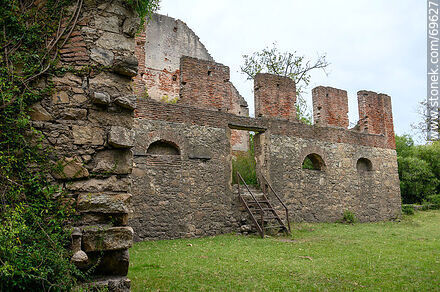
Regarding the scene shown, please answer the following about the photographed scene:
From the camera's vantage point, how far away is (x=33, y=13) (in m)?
3.51

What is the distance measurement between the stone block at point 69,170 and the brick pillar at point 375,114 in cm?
1276

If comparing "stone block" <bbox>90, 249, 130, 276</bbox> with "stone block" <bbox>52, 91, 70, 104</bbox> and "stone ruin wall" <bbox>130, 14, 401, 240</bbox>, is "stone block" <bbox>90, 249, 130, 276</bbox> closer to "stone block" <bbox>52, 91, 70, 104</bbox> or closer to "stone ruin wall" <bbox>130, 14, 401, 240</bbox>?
"stone block" <bbox>52, 91, 70, 104</bbox>

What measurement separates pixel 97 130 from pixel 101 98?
33 centimetres

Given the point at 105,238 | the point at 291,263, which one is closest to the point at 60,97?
the point at 105,238

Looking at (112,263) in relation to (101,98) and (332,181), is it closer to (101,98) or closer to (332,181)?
(101,98)

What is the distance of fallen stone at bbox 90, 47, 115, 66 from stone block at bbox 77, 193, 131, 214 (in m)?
1.42

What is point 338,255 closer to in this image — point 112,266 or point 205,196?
point 205,196

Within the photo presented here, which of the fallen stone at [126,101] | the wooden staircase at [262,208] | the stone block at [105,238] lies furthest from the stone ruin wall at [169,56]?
the stone block at [105,238]

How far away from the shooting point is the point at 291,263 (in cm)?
602

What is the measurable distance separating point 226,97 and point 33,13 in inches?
299

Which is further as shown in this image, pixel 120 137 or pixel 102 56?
pixel 102 56

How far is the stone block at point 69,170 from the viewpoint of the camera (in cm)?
325

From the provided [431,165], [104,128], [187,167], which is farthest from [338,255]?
[431,165]

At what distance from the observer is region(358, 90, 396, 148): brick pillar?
13891mm
